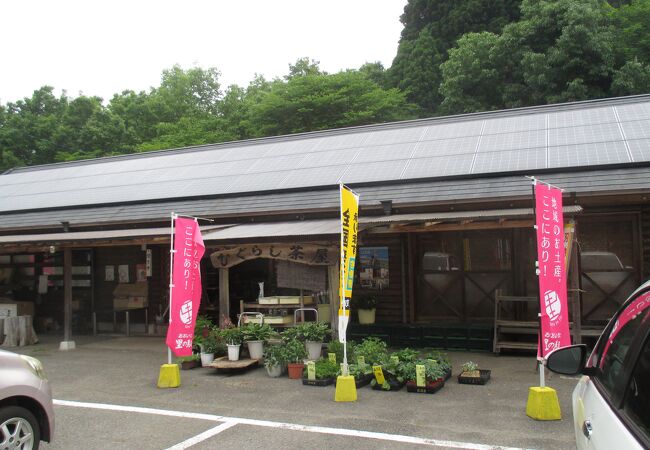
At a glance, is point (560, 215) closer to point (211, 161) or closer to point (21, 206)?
point (211, 161)

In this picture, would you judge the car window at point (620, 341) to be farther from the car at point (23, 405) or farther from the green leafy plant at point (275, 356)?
the green leafy plant at point (275, 356)

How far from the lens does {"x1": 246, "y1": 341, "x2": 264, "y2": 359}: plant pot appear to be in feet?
31.0

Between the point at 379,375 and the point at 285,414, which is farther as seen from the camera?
the point at 379,375

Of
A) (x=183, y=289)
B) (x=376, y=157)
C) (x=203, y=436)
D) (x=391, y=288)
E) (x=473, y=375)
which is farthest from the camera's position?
(x=376, y=157)

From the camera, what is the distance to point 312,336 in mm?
8969

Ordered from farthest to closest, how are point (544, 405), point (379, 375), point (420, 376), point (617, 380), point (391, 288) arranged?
point (391, 288) < point (379, 375) < point (420, 376) < point (544, 405) < point (617, 380)

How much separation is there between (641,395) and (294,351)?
6.85 metres

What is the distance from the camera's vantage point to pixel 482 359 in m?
9.44

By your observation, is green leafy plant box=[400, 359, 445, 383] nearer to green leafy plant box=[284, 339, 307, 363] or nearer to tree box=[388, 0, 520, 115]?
green leafy plant box=[284, 339, 307, 363]

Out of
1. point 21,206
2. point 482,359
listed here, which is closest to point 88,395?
point 482,359

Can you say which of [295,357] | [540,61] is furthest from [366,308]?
[540,61]

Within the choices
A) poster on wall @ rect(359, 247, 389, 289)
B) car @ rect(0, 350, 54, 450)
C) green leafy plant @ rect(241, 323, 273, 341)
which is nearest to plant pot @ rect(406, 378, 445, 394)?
green leafy plant @ rect(241, 323, 273, 341)

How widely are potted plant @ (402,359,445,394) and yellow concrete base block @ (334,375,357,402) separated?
836 millimetres

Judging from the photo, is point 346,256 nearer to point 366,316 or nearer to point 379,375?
point 379,375
